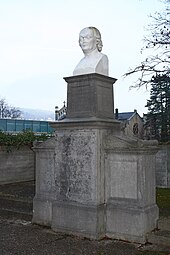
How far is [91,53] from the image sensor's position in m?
6.77

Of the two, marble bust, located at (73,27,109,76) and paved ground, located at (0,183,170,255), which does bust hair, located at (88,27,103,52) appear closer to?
marble bust, located at (73,27,109,76)

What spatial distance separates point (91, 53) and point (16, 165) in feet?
26.4

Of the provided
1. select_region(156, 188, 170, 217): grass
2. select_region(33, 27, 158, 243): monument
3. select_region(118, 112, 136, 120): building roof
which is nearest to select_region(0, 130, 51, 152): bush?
select_region(156, 188, 170, 217): grass

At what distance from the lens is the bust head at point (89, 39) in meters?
6.66

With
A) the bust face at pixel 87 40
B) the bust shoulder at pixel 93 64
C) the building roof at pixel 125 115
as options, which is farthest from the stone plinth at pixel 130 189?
the building roof at pixel 125 115

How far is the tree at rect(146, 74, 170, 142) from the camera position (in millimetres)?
27227

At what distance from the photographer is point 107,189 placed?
6.32m

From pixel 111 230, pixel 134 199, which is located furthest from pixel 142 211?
pixel 111 230

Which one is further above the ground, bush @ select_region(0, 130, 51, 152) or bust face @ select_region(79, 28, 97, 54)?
bust face @ select_region(79, 28, 97, 54)

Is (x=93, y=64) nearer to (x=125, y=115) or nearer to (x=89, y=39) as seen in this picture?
(x=89, y=39)

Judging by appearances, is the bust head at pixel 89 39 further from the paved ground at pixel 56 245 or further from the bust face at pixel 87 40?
the paved ground at pixel 56 245

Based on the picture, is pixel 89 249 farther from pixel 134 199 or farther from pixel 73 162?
pixel 73 162

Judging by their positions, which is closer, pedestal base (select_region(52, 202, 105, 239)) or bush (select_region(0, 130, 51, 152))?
pedestal base (select_region(52, 202, 105, 239))

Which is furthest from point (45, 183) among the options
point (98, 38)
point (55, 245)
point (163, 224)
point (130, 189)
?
point (98, 38)
